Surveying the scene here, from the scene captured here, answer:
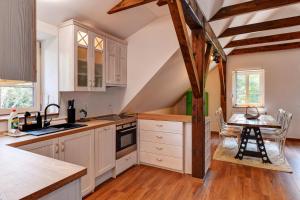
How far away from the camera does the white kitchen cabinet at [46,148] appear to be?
175 cm

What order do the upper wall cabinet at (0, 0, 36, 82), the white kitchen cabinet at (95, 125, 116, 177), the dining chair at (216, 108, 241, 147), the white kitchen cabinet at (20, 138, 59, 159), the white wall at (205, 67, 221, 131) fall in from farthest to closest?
the white wall at (205, 67, 221, 131)
the dining chair at (216, 108, 241, 147)
the white kitchen cabinet at (95, 125, 116, 177)
the white kitchen cabinet at (20, 138, 59, 159)
the upper wall cabinet at (0, 0, 36, 82)

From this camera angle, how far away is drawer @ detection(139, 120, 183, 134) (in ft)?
9.78

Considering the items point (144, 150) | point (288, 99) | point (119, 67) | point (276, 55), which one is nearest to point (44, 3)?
point (119, 67)

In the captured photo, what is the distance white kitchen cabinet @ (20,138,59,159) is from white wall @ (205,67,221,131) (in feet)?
16.8

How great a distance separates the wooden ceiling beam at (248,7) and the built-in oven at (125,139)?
2.31 m

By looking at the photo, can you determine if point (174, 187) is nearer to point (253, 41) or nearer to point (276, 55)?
point (253, 41)

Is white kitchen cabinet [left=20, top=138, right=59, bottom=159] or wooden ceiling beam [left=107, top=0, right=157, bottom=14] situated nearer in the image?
white kitchen cabinet [left=20, top=138, right=59, bottom=159]

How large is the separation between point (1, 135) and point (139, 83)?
2.10 m

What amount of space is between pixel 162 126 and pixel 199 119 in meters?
0.66

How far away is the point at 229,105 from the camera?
19.0 feet

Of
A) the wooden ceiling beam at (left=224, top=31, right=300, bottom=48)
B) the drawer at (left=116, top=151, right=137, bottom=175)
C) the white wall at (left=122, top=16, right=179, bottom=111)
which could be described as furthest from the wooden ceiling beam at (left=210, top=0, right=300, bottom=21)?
the drawer at (left=116, top=151, right=137, bottom=175)

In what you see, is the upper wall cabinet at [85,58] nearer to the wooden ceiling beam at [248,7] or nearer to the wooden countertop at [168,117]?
the wooden countertop at [168,117]

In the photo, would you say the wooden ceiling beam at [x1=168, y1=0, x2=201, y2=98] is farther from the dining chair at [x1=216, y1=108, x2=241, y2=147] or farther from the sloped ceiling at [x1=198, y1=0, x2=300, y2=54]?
the dining chair at [x1=216, y1=108, x2=241, y2=147]

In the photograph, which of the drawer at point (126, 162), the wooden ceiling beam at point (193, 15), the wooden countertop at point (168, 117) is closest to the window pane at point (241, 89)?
the wooden ceiling beam at point (193, 15)
